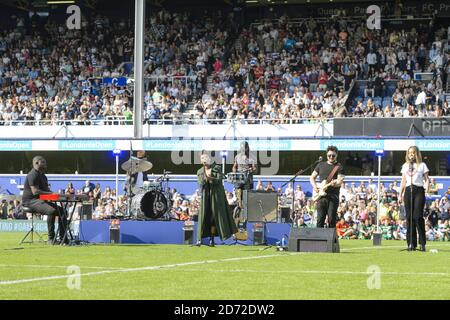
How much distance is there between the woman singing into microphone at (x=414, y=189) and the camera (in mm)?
18703

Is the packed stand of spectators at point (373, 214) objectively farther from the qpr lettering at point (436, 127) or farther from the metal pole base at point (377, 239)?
the metal pole base at point (377, 239)

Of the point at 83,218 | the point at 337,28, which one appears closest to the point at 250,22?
the point at 337,28

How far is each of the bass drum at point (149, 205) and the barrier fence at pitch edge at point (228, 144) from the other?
9.83 meters

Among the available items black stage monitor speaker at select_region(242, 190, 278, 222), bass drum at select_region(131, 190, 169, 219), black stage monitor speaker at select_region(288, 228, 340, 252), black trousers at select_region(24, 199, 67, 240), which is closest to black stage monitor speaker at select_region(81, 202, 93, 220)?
bass drum at select_region(131, 190, 169, 219)

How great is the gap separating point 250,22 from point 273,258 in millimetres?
34343

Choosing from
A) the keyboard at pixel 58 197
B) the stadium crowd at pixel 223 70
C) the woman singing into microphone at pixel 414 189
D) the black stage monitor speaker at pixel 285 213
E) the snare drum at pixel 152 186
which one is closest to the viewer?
the woman singing into microphone at pixel 414 189

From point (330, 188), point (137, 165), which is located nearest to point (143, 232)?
point (137, 165)

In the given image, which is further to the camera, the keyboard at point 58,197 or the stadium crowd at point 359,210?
the stadium crowd at point 359,210

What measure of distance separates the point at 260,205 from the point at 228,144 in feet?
52.4

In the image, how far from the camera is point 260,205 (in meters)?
21.5

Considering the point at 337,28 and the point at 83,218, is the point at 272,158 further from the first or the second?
the point at 83,218

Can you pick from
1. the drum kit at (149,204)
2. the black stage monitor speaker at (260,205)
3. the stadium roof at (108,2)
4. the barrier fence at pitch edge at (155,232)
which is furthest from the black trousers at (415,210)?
the stadium roof at (108,2)

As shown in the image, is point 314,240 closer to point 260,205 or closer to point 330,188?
point 330,188

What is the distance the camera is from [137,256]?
16.6 meters
